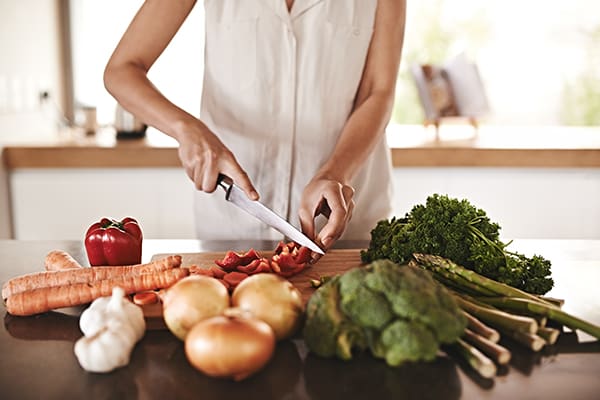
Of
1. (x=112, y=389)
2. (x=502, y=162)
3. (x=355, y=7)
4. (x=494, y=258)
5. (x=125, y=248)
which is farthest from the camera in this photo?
(x=502, y=162)

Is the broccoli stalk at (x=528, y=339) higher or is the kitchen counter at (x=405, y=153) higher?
the kitchen counter at (x=405, y=153)

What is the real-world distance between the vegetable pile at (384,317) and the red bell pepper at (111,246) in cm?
54

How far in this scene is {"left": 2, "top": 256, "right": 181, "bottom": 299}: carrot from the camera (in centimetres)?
111

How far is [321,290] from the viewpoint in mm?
909

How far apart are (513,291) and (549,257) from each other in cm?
45

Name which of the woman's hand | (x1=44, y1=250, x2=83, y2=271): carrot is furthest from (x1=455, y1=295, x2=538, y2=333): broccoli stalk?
(x1=44, y1=250, x2=83, y2=271): carrot

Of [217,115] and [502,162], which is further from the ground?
[217,115]

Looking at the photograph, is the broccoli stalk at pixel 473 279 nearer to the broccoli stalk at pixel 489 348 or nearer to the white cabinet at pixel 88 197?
the broccoli stalk at pixel 489 348

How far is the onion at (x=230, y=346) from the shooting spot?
79 centimetres

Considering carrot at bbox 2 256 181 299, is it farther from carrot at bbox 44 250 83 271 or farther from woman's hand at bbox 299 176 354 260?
woman's hand at bbox 299 176 354 260

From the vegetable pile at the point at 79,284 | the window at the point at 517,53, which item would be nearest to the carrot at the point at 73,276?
the vegetable pile at the point at 79,284

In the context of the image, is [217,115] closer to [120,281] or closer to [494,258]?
[120,281]

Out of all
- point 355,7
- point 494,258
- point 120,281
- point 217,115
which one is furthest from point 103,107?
point 494,258

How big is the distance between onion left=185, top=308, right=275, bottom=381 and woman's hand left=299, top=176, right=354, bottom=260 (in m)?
0.47
